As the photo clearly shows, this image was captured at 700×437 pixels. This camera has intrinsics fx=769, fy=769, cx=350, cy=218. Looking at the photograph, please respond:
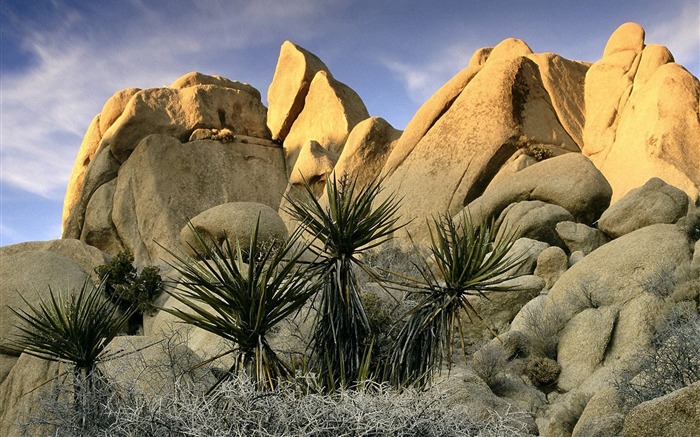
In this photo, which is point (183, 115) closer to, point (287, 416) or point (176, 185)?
point (176, 185)

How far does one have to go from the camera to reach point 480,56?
27672 mm

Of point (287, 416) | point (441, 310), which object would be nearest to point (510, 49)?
point (441, 310)

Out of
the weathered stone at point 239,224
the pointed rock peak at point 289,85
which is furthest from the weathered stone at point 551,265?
the pointed rock peak at point 289,85

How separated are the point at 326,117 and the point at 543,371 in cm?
2064

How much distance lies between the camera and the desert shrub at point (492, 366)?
41.1 ft

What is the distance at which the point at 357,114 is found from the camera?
3197 centimetres

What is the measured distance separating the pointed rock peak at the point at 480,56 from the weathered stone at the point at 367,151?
3902 millimetres

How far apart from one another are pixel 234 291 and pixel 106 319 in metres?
2.40

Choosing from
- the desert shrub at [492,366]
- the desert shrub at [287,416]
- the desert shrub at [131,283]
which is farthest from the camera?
the desert shrub at [131,283]

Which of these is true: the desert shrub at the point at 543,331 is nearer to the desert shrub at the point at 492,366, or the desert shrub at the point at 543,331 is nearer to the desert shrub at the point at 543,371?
the desert shrub at the point at 543,371

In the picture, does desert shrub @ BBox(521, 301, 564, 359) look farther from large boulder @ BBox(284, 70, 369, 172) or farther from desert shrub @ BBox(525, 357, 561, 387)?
large boulder @ BBox(284, 70, 369, 172)

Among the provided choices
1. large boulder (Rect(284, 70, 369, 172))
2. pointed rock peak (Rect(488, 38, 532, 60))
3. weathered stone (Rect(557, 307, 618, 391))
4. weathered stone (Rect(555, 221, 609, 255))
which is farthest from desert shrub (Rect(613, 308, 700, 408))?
large boulder (Rect(284, 70, 369, 172))

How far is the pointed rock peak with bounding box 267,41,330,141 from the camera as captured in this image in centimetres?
3341

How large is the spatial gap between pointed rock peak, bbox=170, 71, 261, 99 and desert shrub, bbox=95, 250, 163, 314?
51.6 ft
